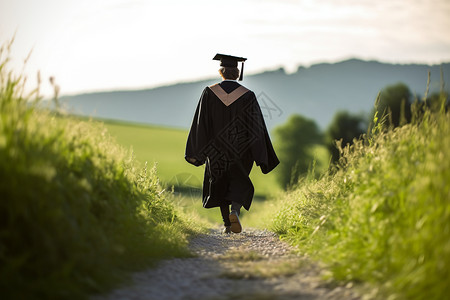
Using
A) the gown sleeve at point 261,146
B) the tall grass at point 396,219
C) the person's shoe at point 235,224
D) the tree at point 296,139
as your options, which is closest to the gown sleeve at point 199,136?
the gown sleeve at point 261,146

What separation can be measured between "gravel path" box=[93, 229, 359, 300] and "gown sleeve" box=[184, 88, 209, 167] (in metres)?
2.46

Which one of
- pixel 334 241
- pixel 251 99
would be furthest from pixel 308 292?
pixel 251 99

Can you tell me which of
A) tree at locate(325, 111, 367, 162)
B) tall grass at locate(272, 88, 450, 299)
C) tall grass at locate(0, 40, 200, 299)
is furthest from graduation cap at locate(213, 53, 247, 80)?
tree at locate(325, 111, 367, 162)

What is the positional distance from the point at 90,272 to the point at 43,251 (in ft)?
1.48

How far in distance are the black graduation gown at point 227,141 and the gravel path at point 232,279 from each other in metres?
2.31

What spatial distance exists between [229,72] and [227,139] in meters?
1.11

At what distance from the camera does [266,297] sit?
3236 mm

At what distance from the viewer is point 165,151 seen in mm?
41938

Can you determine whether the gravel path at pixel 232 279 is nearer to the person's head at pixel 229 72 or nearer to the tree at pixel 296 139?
the person's head at pixel 229 72

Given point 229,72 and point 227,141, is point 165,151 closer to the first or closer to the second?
point 229,72

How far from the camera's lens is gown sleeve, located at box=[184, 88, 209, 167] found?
7.43 m

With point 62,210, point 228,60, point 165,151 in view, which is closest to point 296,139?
point 165,151

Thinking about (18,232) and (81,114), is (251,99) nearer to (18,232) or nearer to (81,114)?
(81,114)

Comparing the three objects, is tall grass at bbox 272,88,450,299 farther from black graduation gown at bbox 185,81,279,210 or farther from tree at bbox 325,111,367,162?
tree at bbox 325,111,367,162
